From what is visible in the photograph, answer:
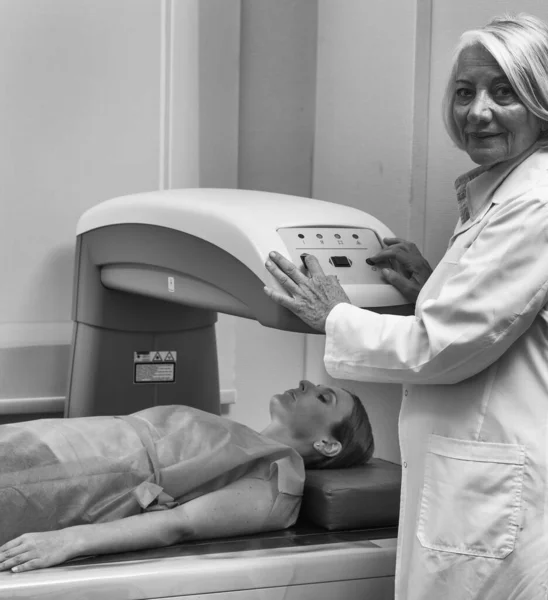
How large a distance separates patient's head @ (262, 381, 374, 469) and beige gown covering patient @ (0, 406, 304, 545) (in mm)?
116

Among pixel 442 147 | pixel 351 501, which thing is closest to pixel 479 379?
pixel 351 501

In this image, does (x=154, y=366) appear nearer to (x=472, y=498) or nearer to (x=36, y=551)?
(x=36, y=551)

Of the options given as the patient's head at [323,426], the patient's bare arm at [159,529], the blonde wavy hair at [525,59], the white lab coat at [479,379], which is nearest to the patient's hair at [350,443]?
the patient's head at [323,426]

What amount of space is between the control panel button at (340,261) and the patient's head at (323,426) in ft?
1.78

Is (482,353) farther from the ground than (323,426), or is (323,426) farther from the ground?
(482,353)

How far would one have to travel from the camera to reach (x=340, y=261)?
177cm

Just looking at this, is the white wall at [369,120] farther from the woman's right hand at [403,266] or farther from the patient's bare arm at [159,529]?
the patient's bare arm at [159,529]

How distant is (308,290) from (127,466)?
0.59m

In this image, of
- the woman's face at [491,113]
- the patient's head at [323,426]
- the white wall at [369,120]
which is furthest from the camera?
the white wall at [369,120]

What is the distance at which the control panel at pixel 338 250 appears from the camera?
1.74 meters

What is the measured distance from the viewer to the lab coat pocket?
1.39 meters

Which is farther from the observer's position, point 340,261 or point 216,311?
point 216,311

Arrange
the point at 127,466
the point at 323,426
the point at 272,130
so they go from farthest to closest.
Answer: the point at 272,130
the point at 323,426
the point at 127,466

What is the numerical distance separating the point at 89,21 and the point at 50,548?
1575 mm
